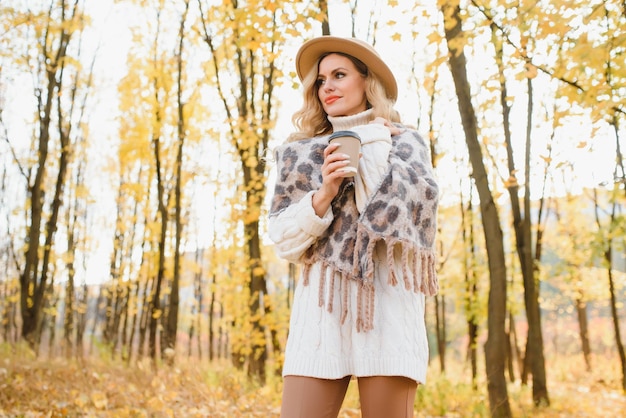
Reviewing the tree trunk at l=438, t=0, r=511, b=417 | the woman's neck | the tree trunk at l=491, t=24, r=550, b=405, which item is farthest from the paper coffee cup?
the tree trunk at l=491, t=24, r=550, b=405

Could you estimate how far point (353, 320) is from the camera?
5.71ft

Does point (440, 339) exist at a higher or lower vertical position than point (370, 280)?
lower

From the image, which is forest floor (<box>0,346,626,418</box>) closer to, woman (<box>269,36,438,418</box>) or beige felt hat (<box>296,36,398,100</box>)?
woman (<box>269,36,438,418</box>)

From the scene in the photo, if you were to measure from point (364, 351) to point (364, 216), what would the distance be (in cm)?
43

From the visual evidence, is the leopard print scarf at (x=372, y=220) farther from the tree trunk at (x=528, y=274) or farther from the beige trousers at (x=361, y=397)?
the tree trunk at (x=528, y=274)

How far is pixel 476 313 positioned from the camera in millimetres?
12336

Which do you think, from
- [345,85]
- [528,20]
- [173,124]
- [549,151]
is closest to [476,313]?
[549,151]

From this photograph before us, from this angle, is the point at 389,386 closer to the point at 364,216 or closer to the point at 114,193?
the point at 364,216

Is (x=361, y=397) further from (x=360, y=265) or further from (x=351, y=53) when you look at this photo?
(x=351, y=53)

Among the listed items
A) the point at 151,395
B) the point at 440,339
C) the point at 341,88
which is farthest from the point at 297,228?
the point at 440,339

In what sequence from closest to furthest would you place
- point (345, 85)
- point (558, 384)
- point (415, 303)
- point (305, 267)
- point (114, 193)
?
point (415, 303) → point (305, 267) → point (345, 85) → point (558, 384) → point (114, 193)

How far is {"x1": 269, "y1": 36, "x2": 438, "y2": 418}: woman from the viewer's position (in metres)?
1.67

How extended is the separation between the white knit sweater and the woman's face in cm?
25

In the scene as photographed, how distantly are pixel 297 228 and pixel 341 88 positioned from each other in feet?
2.08
